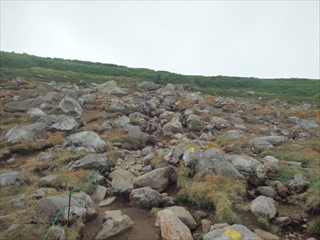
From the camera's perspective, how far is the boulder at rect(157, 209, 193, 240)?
6.10m

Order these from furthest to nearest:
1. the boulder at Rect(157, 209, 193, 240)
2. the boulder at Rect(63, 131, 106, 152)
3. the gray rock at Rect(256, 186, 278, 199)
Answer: the boulder at Rect(63, 131, 106, 152) < the gray rock at Rect(256, 186, 278, 199) < the boulder at Rect(157, 209, 193, 240)


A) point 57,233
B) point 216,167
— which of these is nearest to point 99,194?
point 57,233

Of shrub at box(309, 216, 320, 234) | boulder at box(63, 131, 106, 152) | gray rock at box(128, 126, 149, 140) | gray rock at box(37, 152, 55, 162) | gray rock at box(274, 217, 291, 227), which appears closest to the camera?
shrub at box(309, 216, 320, 234)

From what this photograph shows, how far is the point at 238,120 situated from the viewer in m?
25.1

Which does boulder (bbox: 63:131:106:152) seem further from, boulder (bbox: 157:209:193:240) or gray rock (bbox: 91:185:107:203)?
boulder (bbox: 157:209:193:240)

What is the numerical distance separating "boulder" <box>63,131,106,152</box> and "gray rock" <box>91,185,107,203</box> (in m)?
4.40

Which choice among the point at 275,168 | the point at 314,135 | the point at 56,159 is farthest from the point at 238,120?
the point at 56,159

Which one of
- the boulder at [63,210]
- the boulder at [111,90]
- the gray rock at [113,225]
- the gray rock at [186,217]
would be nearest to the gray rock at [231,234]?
the gray rock at [186,217]

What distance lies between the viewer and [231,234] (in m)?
5.68

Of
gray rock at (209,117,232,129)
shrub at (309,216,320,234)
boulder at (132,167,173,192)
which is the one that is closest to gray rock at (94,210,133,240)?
boulder at (132,167,173,192)

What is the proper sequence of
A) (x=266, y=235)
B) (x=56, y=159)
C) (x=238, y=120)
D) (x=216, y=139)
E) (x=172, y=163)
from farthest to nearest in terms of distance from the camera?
(x=238, y=120) < (x=216, y=139) < (x=56, y=159) < (x=172, y=163) < (x=266, y=235)

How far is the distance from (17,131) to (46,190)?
9140 millimetres

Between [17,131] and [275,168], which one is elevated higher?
[275,168]

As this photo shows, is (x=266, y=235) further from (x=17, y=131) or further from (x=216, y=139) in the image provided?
(x=17, y=131)
